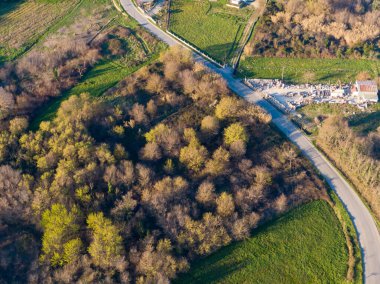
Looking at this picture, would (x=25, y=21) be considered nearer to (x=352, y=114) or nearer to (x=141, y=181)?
(x=141, y=181)

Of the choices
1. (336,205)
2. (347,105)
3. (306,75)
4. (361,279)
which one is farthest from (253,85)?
(361,279)

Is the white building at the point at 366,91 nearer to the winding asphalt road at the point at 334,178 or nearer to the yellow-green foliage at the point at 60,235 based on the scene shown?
the winding asphalt road at the point at 334,178

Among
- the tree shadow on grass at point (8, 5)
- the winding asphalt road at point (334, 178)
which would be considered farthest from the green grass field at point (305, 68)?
the tree shadow on grass at point (8, 5)

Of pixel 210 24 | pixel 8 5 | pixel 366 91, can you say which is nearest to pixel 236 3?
pixel 210 24

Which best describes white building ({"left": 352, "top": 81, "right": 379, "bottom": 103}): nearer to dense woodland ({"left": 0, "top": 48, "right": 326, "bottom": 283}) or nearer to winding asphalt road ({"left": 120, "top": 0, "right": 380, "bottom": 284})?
winding asphalt road ({"left": 120, "top": 0, "right": 380, "bottom": 284})

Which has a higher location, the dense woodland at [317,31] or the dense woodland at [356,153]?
the dense woodland at [317,31]

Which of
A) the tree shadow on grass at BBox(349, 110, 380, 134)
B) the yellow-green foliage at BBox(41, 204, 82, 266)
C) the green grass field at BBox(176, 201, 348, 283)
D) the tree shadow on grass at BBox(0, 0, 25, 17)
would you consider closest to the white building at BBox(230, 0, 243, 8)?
the tree shadow on grass at BBox(349, 110, 380, 134)
